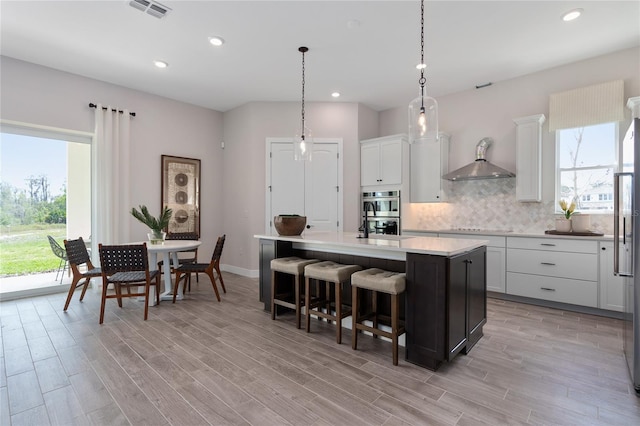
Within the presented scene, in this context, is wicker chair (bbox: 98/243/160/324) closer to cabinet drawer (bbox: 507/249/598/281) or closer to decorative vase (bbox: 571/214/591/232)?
cabinet drawer (bbox: 507/249/598/281)

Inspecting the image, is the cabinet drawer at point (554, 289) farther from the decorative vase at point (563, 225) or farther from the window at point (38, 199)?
the window at point (38, 199)

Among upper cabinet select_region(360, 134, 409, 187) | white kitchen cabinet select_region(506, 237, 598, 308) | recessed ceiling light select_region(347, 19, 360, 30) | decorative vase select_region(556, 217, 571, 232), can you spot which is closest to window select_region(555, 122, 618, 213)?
decorative vase select_region(556, 217, 571, 232)

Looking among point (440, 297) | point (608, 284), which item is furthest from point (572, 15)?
point (440, 297)

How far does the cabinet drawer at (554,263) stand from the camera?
11.8 feet

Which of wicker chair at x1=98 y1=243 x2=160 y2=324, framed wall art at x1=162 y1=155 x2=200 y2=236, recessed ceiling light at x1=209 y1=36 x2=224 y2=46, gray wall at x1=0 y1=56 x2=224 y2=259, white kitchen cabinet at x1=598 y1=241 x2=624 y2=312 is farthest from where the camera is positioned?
framed wall art at x1=162 y1=155 x2=200 y2=236

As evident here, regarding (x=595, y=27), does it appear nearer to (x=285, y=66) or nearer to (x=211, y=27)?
(x=285, y=66)

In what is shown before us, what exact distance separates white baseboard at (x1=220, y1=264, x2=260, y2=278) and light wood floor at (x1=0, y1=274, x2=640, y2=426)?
2187 mm

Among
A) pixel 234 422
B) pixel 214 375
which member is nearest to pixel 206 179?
pixel 214 375

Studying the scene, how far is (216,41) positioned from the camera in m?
3.60

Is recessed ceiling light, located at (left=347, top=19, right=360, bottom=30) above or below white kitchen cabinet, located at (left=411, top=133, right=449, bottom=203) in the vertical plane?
above

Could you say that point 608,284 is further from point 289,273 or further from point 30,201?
point 30,201

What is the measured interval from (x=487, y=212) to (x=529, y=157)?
985mm

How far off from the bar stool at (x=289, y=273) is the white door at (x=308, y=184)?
2.10 m

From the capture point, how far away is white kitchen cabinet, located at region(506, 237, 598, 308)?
3.61 metres
